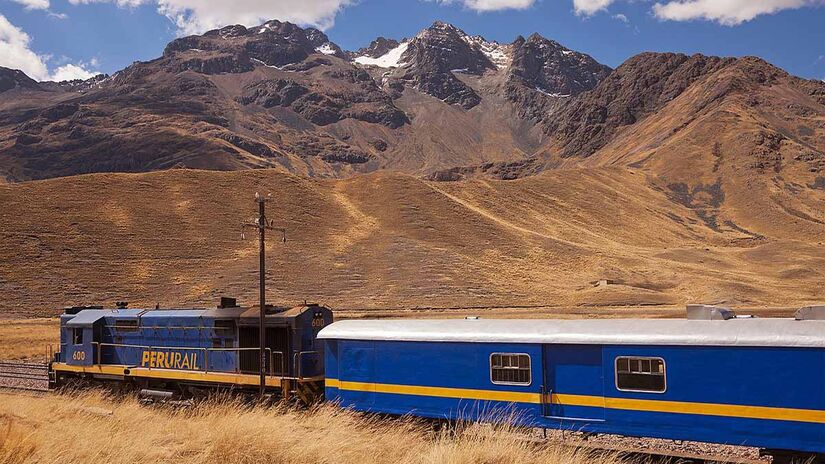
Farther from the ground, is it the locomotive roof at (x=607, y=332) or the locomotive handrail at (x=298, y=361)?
the locomotive roof at (x=607, y=332)

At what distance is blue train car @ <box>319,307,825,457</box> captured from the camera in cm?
1109

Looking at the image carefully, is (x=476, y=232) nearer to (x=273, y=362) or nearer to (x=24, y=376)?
(x=24, y=376)

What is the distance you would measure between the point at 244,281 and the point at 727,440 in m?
54.4

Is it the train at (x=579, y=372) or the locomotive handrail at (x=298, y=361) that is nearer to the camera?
the train at (x=579, y=372)

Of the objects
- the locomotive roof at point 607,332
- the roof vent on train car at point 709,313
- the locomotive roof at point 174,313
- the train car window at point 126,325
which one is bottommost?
the train car window at point 126,325

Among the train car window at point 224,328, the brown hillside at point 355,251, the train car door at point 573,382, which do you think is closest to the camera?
the train car door at point 573,382

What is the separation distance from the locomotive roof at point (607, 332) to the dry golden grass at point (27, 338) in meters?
28.7

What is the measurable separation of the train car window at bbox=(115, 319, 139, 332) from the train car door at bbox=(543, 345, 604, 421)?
1493cm

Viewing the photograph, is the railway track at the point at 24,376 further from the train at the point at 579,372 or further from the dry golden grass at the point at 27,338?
the train at the point at 579,372

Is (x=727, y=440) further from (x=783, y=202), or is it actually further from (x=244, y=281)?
(x=783, y=202)

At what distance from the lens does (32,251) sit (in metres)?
64.4

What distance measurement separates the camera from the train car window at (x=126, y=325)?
2273cm

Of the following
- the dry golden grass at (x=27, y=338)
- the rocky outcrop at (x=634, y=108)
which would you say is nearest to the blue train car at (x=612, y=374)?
the dry golden grass at (x=27, y=338)

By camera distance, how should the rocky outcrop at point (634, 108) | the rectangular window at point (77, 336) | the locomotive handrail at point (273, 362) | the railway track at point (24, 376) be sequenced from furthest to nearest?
1. the rocky outcrop at point (634, 108)
2. the railway track at point (24, 376)
3. the rectangular window at point (77, 336)
4. the locomotive handrail at point (273, 362)
